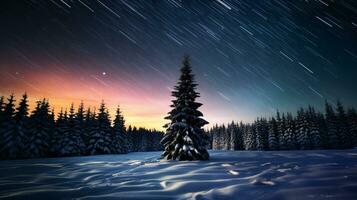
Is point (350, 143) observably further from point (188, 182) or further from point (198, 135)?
point (188, 182)

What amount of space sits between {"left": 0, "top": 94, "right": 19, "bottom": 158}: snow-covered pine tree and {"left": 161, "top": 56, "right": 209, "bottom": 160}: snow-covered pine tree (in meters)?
26.9

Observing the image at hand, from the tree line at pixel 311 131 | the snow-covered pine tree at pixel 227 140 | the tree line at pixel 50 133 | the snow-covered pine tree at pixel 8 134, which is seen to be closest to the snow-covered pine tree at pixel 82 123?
the tree line at pixel 50 133

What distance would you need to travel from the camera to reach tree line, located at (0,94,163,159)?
31.2 meters

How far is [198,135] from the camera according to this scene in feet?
58.8

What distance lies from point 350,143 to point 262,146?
77.6 feet

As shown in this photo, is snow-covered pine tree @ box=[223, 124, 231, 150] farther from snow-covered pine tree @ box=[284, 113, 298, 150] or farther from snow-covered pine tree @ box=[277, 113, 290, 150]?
snow-covered pine tree @ box=[284, 113, 298, 150]

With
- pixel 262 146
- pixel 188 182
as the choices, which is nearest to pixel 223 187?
pixel 188 182

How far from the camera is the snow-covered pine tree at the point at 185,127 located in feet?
56.2

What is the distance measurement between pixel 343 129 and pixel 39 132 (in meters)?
69.9

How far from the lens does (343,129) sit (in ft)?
168

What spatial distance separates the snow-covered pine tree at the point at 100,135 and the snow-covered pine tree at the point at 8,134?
39.6ft

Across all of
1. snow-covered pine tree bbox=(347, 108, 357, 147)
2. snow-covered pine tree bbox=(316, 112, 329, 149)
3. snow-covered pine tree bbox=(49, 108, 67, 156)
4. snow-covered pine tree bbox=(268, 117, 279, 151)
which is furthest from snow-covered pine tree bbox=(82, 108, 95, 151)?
snow-covered pine tree bbox=(347, 108, 357, 147)

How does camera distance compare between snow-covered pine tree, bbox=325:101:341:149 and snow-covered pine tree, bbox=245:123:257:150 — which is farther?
snow-covered pine tree, bbox=245:123:257:150

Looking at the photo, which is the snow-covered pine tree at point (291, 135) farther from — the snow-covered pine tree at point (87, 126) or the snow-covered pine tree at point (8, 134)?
the snow-covered pine tree at point (8, 134)
